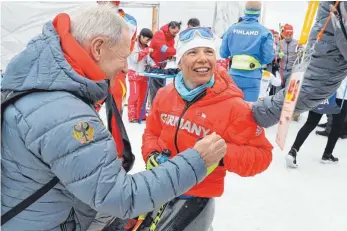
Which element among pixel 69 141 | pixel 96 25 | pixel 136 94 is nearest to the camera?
pixel 69 141

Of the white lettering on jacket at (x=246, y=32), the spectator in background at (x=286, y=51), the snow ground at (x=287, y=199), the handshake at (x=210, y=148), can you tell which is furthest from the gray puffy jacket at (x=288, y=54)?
the handshake at (x=210, y=148)

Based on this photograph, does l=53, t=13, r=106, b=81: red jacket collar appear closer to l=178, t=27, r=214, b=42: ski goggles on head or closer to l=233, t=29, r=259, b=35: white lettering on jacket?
l=178, t=27, r=214, b=42: ski goggles on head

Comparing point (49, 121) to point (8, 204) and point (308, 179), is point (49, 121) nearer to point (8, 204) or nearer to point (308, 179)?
point (8, 204)

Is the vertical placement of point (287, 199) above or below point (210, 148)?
below

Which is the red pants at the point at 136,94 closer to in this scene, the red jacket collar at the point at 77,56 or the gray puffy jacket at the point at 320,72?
the gray puffy jacket at the point at 320,72

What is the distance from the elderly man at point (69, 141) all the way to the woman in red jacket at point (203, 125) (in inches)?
19.8

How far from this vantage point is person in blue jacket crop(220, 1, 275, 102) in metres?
4.29

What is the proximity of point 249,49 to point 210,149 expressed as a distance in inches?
133

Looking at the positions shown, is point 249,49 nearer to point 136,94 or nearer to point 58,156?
point 136,94

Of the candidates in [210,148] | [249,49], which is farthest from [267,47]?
[210,148]

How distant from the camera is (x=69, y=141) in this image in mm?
966

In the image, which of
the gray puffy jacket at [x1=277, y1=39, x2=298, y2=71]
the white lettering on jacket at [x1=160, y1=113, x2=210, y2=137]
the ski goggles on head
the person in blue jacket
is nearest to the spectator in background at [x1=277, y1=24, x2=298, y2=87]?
the gray puffy jacket at [x1=277, y1=39, x2=298, y2=71]

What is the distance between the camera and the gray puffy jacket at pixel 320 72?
1389mm

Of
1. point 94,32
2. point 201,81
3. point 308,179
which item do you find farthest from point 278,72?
point 94,32
